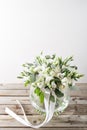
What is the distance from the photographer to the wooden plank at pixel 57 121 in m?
1.22

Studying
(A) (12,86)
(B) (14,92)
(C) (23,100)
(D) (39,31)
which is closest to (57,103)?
(C) (23,100)

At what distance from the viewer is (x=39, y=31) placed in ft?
5.92

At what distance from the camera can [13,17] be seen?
179 centimetres

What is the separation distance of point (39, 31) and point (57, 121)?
0.79 metres

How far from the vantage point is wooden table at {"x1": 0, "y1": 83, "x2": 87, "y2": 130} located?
121 cm

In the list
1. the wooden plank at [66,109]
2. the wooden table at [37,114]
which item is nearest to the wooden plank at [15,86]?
the wooden table at [37,114]

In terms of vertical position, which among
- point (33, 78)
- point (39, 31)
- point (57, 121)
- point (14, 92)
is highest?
point (39, 31)

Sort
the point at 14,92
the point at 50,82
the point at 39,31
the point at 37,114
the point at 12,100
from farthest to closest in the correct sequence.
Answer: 1. the point at 39,31
2. the point at 14,92
3. the point at 12,100
4. the point at 37,114
5. the point at 50,82

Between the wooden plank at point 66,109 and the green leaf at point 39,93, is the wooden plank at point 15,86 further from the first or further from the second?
the green leaf at point 39,93

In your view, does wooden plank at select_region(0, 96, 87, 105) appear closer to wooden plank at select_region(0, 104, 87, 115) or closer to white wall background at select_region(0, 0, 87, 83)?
wooden plank at select_region(0, 104, 87, 115)

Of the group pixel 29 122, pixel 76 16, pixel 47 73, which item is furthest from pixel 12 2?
pixel 29 122

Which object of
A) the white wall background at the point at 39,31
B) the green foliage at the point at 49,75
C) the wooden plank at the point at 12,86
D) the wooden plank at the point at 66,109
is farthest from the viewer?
the white wall background at the point at 39,31

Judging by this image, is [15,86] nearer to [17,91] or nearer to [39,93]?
[17,91]

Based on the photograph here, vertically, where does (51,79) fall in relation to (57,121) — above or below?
above
